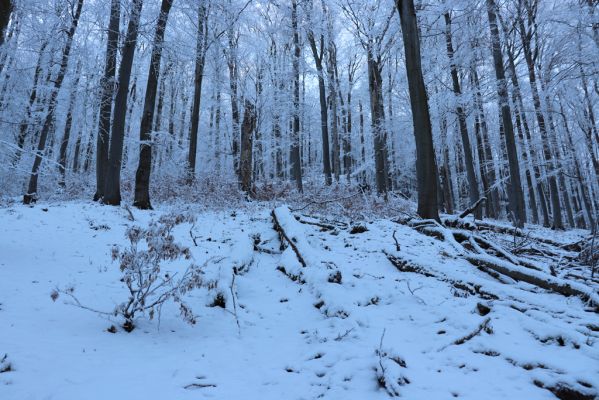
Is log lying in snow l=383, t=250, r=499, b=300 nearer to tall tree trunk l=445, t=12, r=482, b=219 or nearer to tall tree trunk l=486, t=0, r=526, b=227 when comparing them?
tall tree trunk l=486, t=0, r=526, b=227

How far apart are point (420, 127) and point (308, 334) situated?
20.4ft

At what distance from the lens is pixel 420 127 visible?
791cm

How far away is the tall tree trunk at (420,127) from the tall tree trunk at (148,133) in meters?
7.01

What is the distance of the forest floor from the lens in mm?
2182

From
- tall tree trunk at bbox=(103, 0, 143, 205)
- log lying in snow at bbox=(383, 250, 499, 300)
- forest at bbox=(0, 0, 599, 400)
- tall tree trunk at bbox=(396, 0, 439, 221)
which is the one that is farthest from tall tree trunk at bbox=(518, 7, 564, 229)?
tall tree trunk at bbox=(103, 0, 143, 205)

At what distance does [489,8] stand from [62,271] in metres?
17.2

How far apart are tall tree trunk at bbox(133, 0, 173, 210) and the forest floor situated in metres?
5.07

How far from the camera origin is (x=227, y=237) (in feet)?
23.5

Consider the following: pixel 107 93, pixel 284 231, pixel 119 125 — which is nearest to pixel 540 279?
pixel 284 231

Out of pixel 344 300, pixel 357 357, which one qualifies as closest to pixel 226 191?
pixel 344 300

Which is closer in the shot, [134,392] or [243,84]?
[134,392]

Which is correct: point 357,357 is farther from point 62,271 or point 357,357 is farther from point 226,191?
point 226,191

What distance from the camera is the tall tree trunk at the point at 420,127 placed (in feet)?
25.3

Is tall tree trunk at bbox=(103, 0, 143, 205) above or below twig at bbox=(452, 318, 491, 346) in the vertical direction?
above
